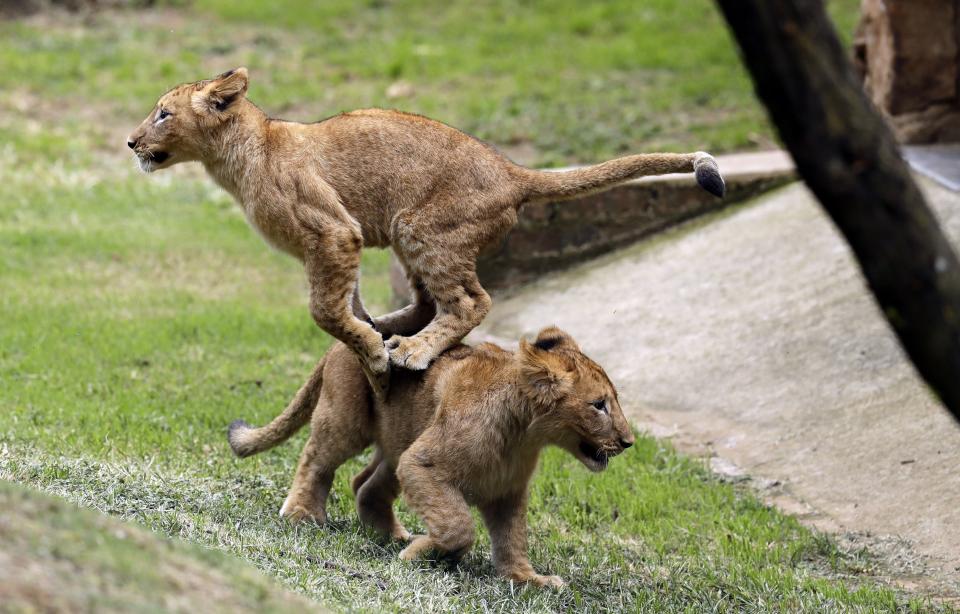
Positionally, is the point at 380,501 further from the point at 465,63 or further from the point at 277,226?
the point at 465,63

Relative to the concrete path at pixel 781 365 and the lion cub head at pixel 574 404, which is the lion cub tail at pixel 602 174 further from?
the concrete path at pixel 781 365

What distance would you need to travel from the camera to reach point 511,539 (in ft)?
21.5

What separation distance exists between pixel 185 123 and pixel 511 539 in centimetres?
284

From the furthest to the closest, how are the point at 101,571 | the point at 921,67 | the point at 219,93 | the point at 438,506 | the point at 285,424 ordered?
1. the point at 921,67
2. the point at 285,424
3. the point at 219,93
4. the point at 438,506
5. the point at 101,571

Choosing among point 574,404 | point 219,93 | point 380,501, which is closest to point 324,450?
point 380,501

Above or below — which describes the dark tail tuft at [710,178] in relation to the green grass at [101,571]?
above

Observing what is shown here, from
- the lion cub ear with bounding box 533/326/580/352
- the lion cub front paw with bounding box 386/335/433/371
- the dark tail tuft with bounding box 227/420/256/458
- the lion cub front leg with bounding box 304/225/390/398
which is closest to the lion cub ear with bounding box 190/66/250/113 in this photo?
the lion cub front leg with bounding box 304/225/390/398

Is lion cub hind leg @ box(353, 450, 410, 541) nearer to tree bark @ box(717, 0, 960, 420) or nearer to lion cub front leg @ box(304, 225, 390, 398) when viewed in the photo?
lion cub front leg @ box(304, 225, 390, 398)

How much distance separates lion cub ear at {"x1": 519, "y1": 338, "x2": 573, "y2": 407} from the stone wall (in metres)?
7.88

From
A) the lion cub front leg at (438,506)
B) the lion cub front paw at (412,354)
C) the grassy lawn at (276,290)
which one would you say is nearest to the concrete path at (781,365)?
the grassy lawn at (276,290)

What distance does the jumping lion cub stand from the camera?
22.1 ft

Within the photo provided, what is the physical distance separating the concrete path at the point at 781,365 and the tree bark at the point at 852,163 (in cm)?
287

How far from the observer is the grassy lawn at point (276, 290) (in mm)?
6547

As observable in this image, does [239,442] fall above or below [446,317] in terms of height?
below
